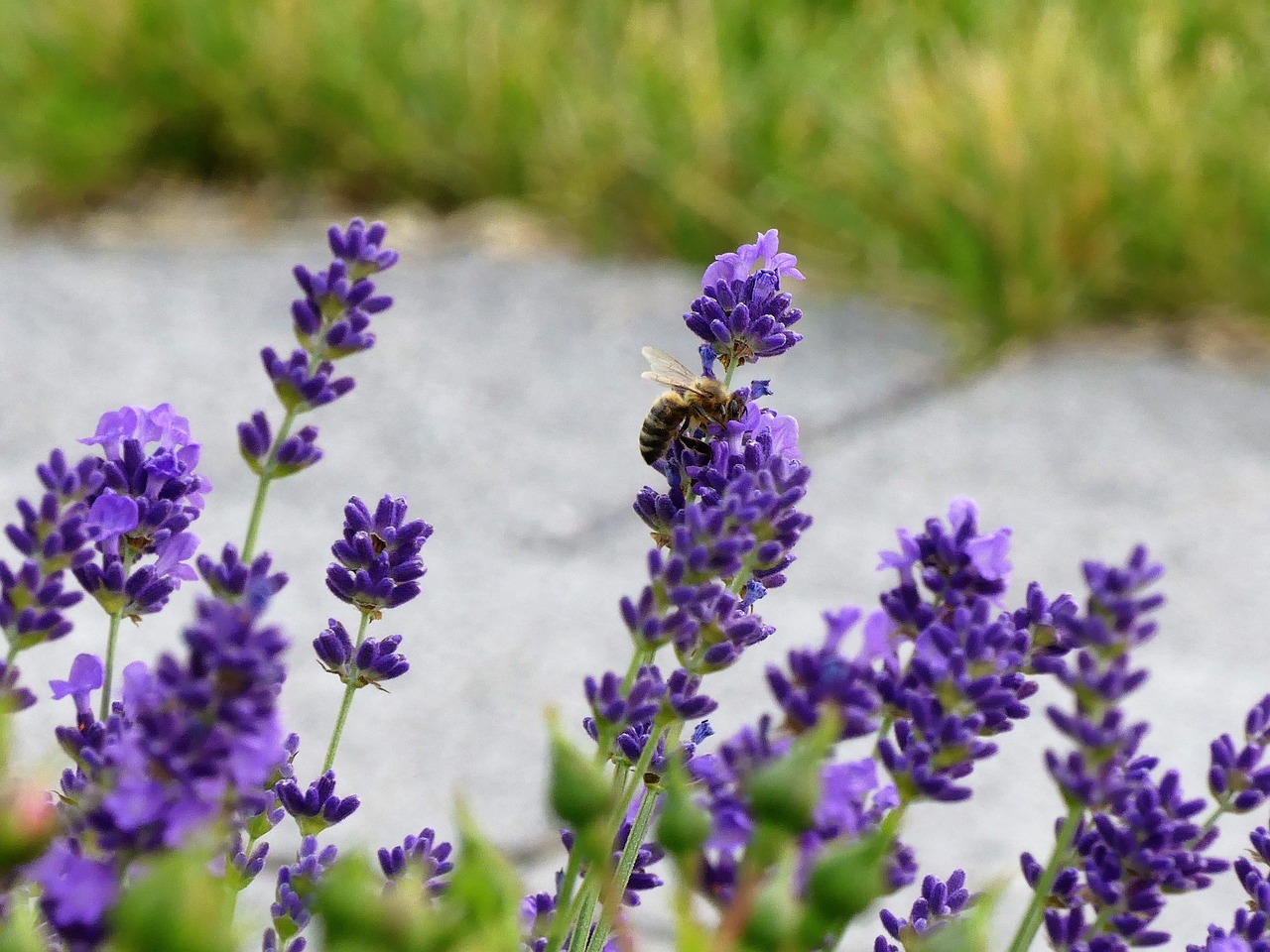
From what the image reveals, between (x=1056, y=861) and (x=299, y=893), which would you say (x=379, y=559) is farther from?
(x=1056, y=861)

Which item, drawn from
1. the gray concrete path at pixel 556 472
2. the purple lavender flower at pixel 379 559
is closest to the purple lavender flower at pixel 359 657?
the purple lavender flower at pixel 379 559


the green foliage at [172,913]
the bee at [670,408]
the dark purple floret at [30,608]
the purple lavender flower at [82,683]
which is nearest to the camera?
the green foliage at [172,913]

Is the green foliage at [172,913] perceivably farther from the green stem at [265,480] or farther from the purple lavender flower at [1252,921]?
the purple lavender flower at [1252,921]

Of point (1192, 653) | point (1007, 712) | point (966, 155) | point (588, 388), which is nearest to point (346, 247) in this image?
point (1007, 712)

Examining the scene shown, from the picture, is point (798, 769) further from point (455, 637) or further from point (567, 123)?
point (567, 123)

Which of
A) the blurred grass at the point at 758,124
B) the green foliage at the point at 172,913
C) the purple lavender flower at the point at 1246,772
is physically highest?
the blurred grass at the point at 758,124

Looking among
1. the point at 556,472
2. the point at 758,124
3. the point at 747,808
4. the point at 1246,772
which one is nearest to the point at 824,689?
the point at 747,808

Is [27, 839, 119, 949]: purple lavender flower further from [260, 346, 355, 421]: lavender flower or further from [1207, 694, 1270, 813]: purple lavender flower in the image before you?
[1207, 694, 1270, 813]: purple lavender flower
